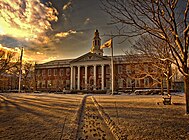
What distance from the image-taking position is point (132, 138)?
484 centimetres

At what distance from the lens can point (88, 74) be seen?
175 feet

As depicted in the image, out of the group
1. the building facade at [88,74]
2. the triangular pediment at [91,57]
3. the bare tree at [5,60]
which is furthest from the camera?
the triangular pediment at [91,57]

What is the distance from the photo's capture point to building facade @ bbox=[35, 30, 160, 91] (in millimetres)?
48375

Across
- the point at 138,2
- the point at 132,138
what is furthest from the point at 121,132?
the point at 138,2

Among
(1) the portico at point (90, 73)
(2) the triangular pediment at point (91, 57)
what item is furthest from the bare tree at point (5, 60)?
(2) the triangular pediment at point (91, 57)

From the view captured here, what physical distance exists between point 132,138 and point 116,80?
45333 millimetres

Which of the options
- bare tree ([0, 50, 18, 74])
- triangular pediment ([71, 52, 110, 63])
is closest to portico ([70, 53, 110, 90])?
triangular pediment ([71, 52, 110, 63])

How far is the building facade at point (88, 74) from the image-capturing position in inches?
1905

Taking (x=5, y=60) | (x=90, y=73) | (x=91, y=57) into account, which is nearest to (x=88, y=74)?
(x=90, y=73)

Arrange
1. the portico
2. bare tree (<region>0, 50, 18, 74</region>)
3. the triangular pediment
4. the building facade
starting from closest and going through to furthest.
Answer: bare tree (<region>0, 50, 18, 74</region>), the building facade, the portico, the triangular pediment

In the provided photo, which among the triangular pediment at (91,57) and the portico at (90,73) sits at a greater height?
the triangular pediment at (91,57)

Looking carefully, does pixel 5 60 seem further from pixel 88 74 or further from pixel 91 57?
pixel 88 74

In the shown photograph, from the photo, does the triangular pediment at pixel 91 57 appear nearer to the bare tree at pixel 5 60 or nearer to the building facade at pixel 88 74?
the building facade at pixel 88 74

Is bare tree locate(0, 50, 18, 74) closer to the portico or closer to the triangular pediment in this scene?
the portico
